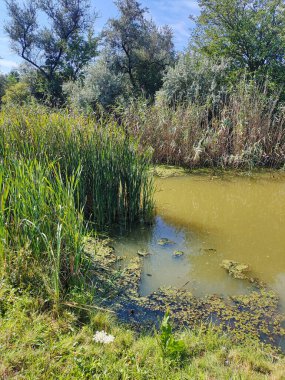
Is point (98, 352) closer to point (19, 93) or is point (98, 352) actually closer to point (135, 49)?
point (135, 49)

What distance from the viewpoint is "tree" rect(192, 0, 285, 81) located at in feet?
33.8

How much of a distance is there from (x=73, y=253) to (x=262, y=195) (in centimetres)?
453

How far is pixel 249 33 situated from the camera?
10570mm

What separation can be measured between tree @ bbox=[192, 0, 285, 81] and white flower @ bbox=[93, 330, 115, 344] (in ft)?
31.6

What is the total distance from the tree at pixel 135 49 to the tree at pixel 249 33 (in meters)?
3.87

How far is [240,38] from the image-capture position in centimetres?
1081

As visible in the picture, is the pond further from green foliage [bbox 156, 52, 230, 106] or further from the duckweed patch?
green foliage [bbox 156, 52, 230, 106]

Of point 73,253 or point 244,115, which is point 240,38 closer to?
point 244,115

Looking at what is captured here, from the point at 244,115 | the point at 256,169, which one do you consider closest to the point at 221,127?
the point at 244,115

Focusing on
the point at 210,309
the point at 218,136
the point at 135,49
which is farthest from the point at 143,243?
the point at 135,49

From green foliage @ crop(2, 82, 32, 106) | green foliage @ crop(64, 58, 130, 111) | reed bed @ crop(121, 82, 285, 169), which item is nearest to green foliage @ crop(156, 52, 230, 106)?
reed bed @ crop(121, 82, 285, 169)

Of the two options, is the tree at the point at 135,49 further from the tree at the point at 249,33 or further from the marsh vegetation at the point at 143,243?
the marsh vegetation at the point at 143,243

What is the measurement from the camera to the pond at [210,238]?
3174mm

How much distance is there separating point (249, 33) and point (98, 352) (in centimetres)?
1103
